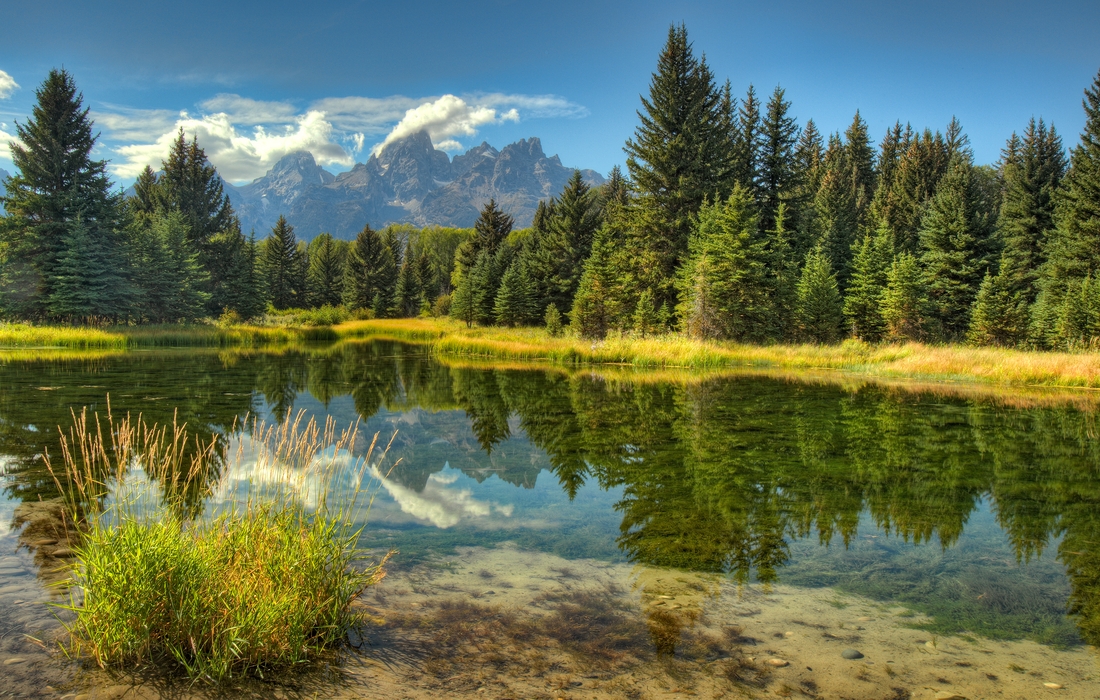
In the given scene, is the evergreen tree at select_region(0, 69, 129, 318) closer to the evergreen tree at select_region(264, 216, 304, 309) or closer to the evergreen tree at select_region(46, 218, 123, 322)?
the evergreen tree at select_region(46, 218, 123, 322)

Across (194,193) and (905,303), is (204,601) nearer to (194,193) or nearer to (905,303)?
(905,303)

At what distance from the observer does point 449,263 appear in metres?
99.1

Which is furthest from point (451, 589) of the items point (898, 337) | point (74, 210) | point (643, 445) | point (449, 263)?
point (449, 263)

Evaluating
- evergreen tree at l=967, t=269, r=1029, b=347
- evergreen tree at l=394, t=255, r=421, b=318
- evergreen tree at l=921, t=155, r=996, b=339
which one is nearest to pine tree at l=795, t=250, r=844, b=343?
evergreen tree at l=967, t=269, r=1029, b=347

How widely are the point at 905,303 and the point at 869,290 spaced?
9.40ft

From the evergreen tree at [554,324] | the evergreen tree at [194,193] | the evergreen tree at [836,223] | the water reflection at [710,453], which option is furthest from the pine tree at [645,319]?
the evergreen tree at [194,193]

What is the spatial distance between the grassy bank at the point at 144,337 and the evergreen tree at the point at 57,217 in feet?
8.73

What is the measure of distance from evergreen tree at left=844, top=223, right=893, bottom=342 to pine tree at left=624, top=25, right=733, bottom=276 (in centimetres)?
935

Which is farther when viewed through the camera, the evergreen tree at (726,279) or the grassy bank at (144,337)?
the grassy bank at (144,337)

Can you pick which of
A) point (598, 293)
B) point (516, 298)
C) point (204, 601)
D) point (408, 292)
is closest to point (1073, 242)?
point (598, 293)

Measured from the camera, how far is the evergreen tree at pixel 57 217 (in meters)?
33.8

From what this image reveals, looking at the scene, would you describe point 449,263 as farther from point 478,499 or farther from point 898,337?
point 478,499

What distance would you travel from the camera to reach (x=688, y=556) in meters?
5.42

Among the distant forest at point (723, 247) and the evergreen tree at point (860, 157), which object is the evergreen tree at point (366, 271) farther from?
the evergreen tree at point (860, 157)
